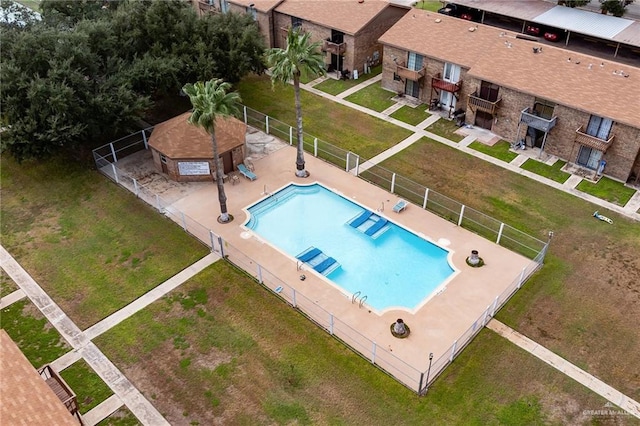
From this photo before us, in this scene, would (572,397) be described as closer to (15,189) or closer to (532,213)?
(532,213)

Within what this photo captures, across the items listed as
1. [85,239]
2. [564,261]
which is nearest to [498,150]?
[564,261]

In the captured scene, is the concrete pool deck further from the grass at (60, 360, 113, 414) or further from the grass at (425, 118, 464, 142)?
the grass at (60, 360, 113, 414)

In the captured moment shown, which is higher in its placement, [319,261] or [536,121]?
[536,121]

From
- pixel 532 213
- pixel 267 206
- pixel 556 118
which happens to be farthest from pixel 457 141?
pixel 267 206

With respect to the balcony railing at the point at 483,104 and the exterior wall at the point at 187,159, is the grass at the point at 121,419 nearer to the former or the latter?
the exterior wall at the point at 187,159

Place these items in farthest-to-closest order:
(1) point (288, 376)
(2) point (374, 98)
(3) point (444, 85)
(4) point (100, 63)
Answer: (2) point (374, 98)
(3) point (444, 85)
(4) point (100, 63)
(1) point (288, 376)

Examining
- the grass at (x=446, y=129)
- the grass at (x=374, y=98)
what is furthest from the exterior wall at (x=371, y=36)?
the grass at (x=446, y=129)

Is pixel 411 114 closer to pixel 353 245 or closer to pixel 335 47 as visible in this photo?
pixel 335 47
